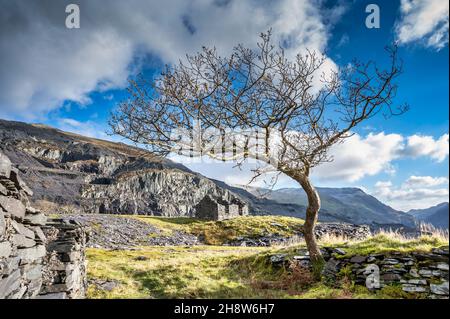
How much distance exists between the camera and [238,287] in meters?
12.2

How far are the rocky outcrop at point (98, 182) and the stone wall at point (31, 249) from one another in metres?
49.2

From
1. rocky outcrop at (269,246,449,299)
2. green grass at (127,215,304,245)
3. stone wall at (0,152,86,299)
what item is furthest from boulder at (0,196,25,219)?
green grass at (127,215,304,245)

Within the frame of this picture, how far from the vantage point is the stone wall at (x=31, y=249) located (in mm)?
6516

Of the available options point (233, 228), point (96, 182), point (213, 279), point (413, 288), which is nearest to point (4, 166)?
point (213, 279)

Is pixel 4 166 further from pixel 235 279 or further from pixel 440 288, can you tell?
pixel 440 288

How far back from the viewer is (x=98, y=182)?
123m

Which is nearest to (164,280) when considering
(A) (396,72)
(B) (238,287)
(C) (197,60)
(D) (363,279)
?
(B) (238,287)

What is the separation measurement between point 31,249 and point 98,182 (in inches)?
4917

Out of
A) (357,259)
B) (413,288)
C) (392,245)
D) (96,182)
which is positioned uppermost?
(96,182)

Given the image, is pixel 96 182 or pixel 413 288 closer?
pixel 413 288

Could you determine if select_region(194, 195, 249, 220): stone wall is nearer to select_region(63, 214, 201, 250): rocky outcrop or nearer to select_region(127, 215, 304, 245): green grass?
select_region(127, 215, 304, 245): green grass

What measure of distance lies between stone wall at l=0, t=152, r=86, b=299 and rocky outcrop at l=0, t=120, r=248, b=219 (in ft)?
161

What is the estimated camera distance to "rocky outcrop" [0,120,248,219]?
9250 cm
